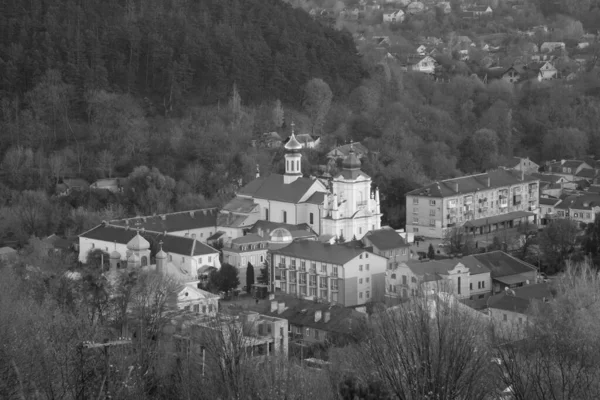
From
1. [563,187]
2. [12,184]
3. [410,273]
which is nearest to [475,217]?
[563,187]

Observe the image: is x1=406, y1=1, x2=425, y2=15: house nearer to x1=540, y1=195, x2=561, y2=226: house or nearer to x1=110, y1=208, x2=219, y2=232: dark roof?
x1=540, y1=195, x2=561, y2=226: house

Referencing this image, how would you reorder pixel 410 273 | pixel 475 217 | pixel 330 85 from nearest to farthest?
pixel 410 273 < pixel 475 217 < pixel 330 85

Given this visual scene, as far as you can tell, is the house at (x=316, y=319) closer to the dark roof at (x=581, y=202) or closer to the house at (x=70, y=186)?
the dark roof at (x=581, y=202)

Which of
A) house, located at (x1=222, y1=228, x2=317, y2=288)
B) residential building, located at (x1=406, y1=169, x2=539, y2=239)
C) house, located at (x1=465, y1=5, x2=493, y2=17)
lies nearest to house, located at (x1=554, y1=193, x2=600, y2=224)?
residential building, located at (x1=406, y1=169, x2=539, y2=239)

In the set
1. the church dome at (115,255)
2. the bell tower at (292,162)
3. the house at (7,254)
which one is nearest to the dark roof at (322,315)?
the church dome at (115,255)

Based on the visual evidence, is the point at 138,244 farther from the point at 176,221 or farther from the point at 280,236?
the point at 176,221

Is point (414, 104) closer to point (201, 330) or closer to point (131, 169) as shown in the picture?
point (131, 169)
